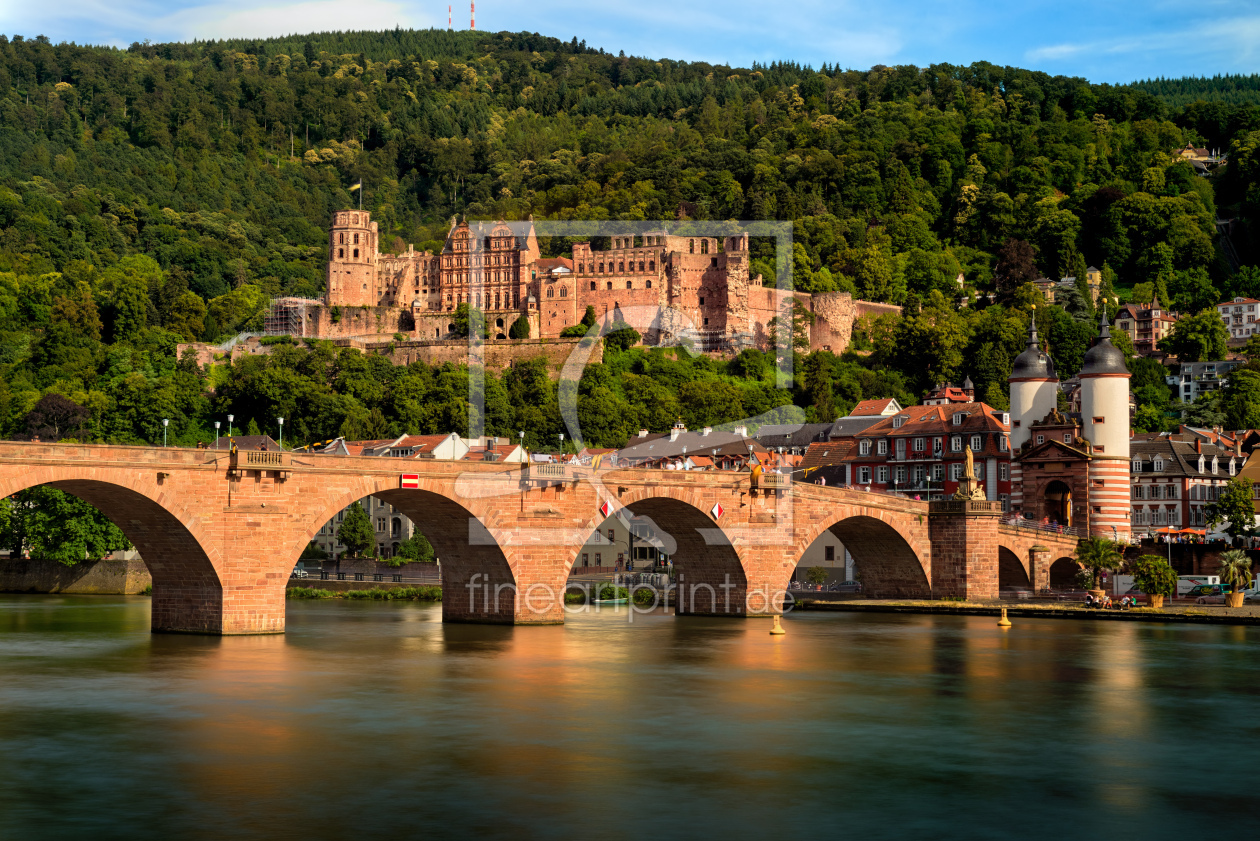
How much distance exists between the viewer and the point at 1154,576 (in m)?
58.8

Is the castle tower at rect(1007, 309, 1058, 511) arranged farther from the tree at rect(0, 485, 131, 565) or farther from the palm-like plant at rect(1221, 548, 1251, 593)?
the tree at rect(0, 485, 131, 565)

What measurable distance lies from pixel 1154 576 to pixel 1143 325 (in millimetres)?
79169

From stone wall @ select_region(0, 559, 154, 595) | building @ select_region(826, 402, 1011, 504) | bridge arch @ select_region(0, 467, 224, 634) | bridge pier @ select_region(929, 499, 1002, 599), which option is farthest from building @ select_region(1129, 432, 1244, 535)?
bridge arch @ select_region(0, 467, 224, 634)

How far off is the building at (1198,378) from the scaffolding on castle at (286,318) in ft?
241

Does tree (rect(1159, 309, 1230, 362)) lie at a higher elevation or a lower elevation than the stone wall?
higher

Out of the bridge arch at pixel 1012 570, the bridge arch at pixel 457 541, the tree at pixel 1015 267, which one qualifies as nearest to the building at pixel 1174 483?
the bridge arch at pixel 1012 570

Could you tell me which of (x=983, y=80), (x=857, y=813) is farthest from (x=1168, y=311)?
(x=857, y=813)

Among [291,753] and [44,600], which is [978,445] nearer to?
[44,600]

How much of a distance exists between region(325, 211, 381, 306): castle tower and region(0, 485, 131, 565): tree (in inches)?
2541

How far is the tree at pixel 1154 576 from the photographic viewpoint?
193 feet

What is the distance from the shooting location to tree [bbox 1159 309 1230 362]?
122062mm

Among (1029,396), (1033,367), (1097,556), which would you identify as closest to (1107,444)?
(1029,396)

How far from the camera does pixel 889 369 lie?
123625 mm

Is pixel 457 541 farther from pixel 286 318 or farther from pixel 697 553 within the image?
pixel 286 318
